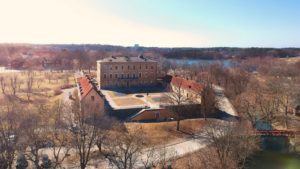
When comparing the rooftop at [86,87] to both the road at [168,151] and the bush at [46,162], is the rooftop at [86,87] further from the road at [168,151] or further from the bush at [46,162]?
the bush at [46,162]

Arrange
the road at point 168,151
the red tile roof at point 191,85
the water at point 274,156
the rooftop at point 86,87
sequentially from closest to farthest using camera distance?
the road at point 168,151
the water at point 274,156
the rooftop at point 86,87
the red tile roof at point 191,85

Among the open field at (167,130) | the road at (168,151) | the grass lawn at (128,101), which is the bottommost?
the road at (168,151)

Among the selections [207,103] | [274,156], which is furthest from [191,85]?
[274,156]

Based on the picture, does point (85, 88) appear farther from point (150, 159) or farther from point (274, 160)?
point (274, 160)

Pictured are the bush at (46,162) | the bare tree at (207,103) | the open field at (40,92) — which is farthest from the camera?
the open field at (40,92)

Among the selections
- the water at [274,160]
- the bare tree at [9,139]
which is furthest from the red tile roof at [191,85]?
the bare tree at [9,139]

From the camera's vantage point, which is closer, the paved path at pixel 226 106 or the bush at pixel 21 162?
the bush at pixel 21 162

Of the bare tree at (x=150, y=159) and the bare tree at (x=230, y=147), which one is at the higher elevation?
the bare tree at (x=230, y=147)

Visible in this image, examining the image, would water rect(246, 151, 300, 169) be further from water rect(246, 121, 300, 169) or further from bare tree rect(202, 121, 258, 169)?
bare tree rect(202, 121, 258, 169)

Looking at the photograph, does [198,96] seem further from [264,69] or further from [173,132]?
[264,69]

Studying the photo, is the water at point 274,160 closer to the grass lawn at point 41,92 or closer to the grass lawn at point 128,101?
the grass lawn at point 128,101

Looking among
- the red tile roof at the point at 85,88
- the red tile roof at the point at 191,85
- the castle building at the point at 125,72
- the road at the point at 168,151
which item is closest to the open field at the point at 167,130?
the road at the point at 168,151
